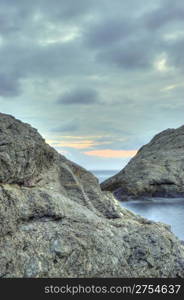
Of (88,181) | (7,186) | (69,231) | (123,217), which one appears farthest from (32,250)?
(88,181)

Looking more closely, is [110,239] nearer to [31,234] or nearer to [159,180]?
[31,234]

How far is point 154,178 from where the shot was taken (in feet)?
161

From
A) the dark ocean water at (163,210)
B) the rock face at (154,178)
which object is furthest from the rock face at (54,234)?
the rock face at (154,178)

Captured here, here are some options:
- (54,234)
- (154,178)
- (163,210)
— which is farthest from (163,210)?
(54,234)

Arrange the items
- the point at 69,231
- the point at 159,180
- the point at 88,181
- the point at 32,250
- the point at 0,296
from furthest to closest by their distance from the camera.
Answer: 1. the point at 159,180
2. the point at 88,181
3. the point at 69,231
4. the point at 32,250
5. the point at 0,296

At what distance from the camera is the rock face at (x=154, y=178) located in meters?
48.2

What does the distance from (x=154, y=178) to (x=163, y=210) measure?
12201 mm

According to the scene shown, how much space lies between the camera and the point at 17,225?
8.80 metres

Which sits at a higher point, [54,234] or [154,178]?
[154,178]

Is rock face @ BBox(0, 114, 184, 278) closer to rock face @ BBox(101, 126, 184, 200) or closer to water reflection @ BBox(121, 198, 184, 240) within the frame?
water reflection @ BBox(121, 198, 184, 240)

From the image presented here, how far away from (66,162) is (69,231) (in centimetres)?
499

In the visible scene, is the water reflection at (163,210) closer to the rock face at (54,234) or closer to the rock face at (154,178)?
the rock face at (154,178)

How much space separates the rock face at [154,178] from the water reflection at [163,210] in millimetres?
2377

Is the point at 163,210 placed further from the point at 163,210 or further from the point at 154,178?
the point at 154,178
